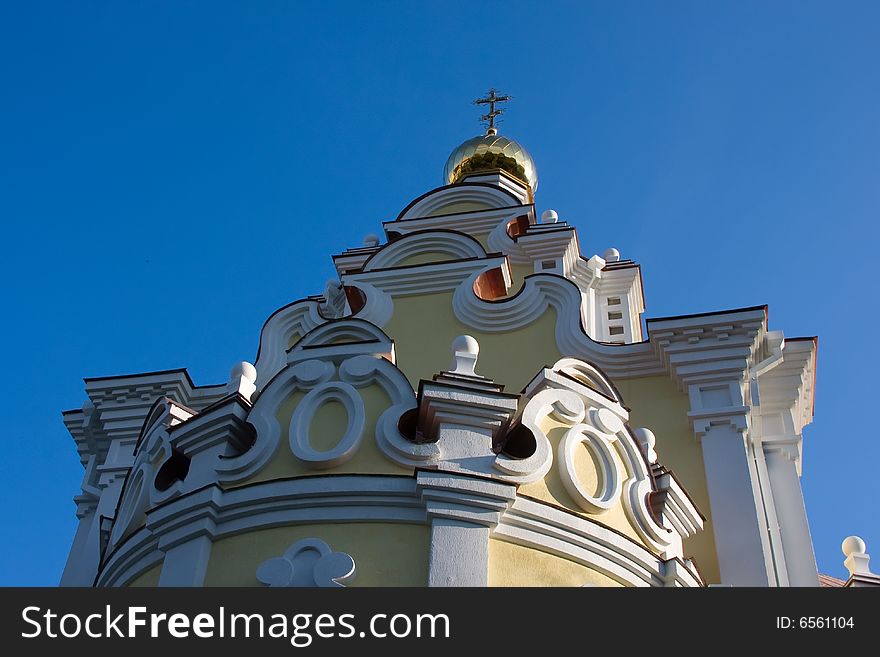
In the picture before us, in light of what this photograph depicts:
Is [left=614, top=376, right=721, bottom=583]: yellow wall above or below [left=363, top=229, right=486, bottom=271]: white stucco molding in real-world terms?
below

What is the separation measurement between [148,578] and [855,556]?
5694mm

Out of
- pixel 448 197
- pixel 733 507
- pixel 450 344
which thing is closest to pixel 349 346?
pixel 733 507

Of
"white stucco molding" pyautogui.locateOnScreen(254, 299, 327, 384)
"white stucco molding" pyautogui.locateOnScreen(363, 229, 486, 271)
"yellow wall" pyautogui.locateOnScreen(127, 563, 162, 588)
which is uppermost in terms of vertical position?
"white stucco molding" pyautogui.locateOnScreen(363, 229, 486, 271)

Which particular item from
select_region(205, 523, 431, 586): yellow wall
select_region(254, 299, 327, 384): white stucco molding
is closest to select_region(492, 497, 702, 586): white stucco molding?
select_region(205, 523, 431, 586): yellow wall

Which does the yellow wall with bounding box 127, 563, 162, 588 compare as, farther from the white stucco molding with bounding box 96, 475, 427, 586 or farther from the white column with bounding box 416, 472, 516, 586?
the white column with bounding box 416, 472, 516, 586

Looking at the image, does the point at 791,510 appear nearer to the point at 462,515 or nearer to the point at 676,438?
the point at 676,438

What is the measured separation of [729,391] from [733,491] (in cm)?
116

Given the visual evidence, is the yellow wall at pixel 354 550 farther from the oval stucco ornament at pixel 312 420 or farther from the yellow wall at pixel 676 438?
the yellow wall at pixel 676 438

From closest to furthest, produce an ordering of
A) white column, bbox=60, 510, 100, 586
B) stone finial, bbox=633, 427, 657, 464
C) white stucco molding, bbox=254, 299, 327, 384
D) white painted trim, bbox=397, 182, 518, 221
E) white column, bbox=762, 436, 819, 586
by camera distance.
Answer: stone finial, bbox=633, 427, 657, 464, white column, bbox=762, 436, 819, 586, white column, bbox=60, 510, 100, 586, white stucco molding, bbox=254, 299, 327, 384, white painted trim, bbox=397, 182, 518, 221

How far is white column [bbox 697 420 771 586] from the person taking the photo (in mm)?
8922

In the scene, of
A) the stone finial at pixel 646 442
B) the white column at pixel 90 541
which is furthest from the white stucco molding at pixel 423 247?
the stone finial at pixel 646 442

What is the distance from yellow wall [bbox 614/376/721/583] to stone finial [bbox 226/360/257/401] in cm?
366

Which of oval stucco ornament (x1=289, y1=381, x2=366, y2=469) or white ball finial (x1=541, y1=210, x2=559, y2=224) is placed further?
white ball finial (x1=541, y1=210, x2=559, y2=224)
